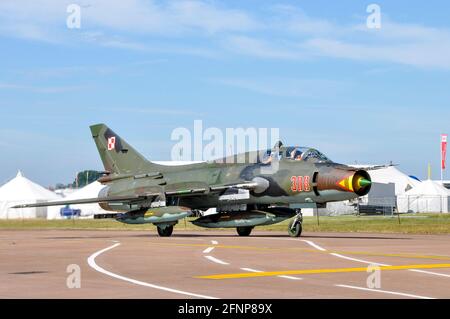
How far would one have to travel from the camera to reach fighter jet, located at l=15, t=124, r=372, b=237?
29.2 metres

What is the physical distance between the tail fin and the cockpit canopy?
8.12 metres

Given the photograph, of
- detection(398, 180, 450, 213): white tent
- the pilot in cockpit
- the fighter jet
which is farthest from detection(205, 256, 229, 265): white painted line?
detection(398, 180, 450, 213): white tent

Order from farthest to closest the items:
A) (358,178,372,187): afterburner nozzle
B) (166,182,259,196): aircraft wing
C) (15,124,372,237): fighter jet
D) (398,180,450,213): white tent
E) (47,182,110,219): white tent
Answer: (47,182,110,219): white tent, (398,180,450,213): white tent, (166,182,259,196): aircraft wing, (15,124,372,237): fighter jet, (358,178,372,187): afterburner nozzle

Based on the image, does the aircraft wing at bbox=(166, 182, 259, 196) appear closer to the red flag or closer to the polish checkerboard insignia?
the polish checkerboard insignia

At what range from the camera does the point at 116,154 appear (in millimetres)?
37375

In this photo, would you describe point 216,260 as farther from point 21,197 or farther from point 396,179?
point 396,179

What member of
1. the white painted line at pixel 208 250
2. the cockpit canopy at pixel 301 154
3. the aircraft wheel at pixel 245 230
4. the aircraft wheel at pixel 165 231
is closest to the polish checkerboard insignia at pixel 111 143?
the aircraft wheel at pixel 165 231

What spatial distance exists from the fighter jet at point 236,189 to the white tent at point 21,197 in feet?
186

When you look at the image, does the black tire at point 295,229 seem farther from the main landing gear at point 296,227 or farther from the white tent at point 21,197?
the white tent at point 21,197

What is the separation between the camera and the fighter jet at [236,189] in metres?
29.2
